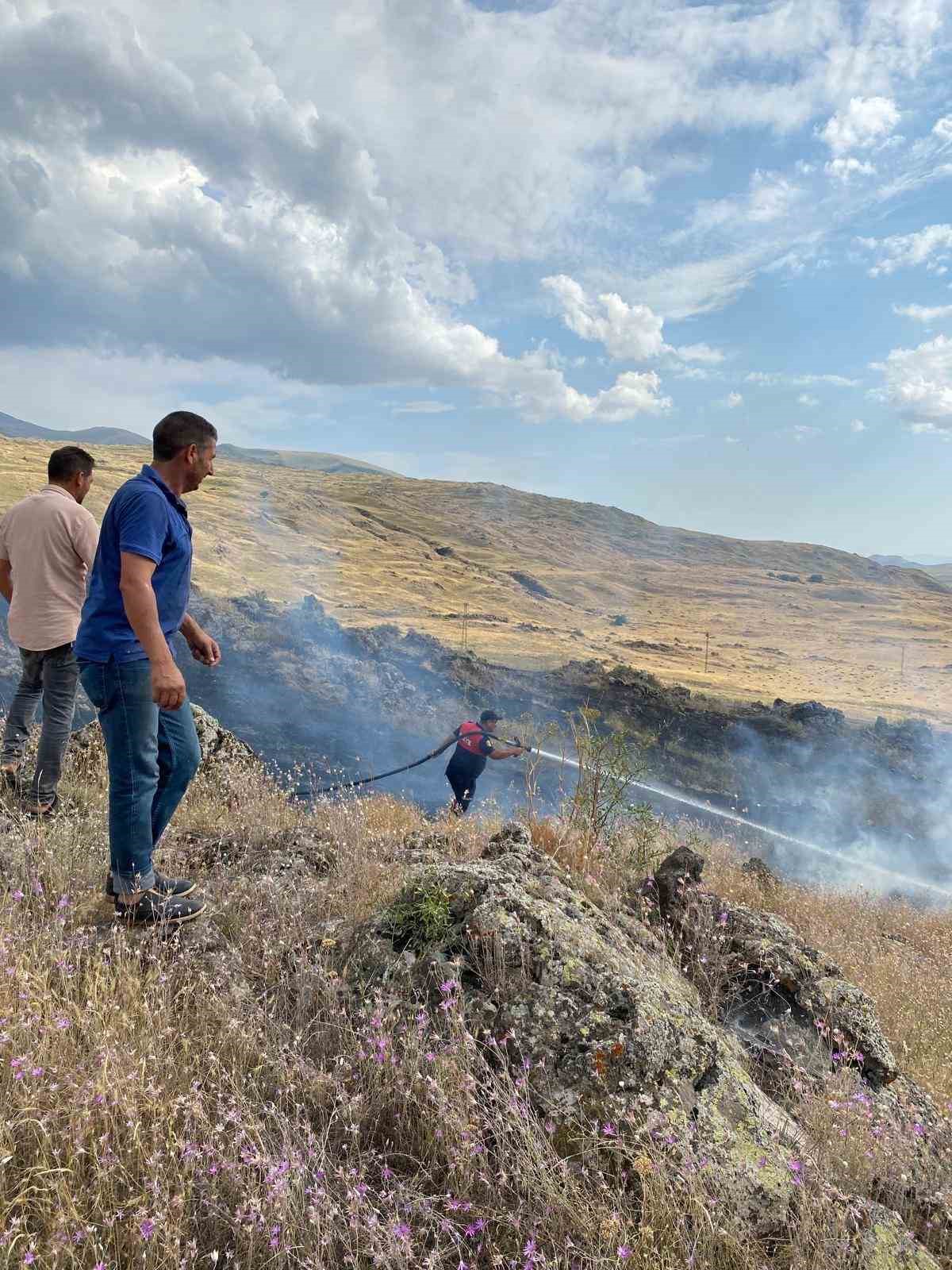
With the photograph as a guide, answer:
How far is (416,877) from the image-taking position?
2908 millimetres

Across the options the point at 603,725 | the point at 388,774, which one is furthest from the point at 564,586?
the point at 388,774

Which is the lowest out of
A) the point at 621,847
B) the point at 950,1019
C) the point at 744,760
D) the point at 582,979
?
the point at 744,760

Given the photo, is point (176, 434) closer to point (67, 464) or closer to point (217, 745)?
point (67, 464)

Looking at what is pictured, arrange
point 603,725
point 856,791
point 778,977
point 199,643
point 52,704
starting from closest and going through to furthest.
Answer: point 778,977
point 199,643
point 52,704
point 856,791
point 603,725

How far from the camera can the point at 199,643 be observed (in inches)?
144

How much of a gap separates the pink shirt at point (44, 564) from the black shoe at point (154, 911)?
6.45 feet

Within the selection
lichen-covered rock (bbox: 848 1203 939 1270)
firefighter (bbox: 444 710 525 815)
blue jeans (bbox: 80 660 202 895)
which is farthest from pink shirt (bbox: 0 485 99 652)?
firefighter (bbox: 444 710 525 815)

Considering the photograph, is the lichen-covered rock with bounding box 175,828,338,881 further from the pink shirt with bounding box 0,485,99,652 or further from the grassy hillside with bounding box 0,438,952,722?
the grassy hillside with bounding box 0,438,952,722

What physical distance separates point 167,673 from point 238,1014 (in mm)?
1247

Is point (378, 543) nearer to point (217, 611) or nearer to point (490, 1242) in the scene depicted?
→ point (217, 611)

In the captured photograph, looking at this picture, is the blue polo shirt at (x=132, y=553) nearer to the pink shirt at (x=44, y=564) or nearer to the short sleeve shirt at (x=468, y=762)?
the pink shirt at (x=44, y=564)

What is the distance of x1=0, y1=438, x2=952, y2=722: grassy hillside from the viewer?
35.3 meters

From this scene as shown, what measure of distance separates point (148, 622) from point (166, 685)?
10.0 inches

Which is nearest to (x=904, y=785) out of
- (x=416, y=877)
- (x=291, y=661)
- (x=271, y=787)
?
(x=291, y=661)
